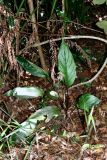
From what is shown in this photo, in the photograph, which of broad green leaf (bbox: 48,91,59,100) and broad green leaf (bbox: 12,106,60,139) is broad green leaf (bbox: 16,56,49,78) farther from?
broad green leaf (bbox: 12,106,60,139)

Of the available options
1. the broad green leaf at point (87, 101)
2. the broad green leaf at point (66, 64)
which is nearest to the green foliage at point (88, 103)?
the broad green leaf at point (87, 101)

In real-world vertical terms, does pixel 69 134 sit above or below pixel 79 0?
below

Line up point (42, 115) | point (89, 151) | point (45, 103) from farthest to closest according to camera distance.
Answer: point (45, 103) < point (42, 115) < point (89, 151)

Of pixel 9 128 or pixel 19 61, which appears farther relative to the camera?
pixel 19 61

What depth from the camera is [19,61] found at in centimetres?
234

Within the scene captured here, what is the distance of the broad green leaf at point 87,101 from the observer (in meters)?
2.23

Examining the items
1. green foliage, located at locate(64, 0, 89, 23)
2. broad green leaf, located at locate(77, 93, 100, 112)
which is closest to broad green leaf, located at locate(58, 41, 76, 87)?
broad green leaf, located at locate(77, 93, 100, 112)

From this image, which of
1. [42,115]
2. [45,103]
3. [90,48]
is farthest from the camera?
[90,48]

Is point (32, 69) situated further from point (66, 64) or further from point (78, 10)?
point (78, 10)

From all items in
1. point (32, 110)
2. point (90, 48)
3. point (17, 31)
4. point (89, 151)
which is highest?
point (17, 31)

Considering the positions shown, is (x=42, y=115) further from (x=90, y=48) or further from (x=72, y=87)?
(x=90, y=48)

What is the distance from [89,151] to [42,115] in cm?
35

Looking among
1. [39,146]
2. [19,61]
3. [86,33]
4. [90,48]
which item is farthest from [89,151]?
[86,33]

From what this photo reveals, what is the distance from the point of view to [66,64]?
2.24m
